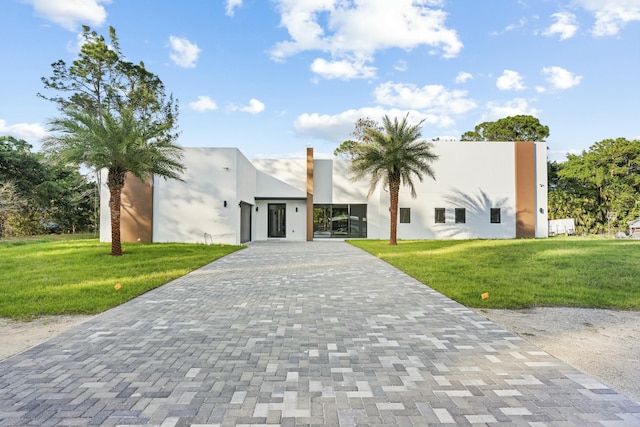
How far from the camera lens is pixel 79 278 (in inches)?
342

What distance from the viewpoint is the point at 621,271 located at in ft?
30.2

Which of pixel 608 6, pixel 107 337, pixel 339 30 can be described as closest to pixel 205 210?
pixel 339 30

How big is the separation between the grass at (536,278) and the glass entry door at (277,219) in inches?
575

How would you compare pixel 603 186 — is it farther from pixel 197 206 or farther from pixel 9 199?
pixel 9 199

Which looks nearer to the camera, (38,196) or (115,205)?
(115,205)

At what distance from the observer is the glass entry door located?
2675 cm

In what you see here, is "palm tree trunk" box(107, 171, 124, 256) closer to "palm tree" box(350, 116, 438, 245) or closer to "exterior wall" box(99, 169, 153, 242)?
"exterior wall" box(99, 169, 153, 242)

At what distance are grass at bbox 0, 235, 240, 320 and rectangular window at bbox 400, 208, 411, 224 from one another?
15.7m

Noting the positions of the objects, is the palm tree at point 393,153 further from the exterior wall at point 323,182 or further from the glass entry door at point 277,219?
the glass entry door at point 277,219

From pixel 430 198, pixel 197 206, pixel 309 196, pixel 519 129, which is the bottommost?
pixel 197 206

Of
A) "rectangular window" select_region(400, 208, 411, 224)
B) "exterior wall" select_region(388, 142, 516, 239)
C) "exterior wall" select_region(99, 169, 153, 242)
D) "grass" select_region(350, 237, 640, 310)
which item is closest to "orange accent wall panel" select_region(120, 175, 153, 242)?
"exterior wall" select_region(99, 169, 153, 242)

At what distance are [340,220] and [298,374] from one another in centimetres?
2324

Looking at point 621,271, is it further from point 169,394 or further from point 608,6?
point 169,394

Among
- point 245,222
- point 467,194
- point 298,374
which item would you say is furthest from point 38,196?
point 467,194
